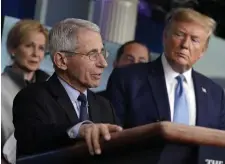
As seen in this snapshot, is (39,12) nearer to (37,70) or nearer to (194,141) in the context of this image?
(37,70)

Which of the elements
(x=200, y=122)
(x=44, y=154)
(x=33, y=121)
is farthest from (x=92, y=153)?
(x=200, y=122)

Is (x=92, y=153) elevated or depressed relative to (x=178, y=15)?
depressed

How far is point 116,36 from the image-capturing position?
4.03 metres

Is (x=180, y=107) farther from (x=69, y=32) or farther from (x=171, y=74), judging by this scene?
(x=69, y=32)

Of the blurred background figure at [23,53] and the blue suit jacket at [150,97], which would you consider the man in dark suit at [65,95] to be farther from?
the blurred background figure at [23,53]

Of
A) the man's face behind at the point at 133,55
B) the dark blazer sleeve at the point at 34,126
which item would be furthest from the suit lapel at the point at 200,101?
the man's face behind at the point at 133,55

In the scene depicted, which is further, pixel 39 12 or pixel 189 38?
pixel 39 12

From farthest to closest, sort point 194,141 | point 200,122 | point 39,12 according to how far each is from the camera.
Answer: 1. point 39,12
2. point 200,122
3. point 194,141

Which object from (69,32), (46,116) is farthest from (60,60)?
(46,116)

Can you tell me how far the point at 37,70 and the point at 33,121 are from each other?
1.19 meters

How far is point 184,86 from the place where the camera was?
2.44 m

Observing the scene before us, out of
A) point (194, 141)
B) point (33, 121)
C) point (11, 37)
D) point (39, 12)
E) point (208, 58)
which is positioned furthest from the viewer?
point (208, 58)

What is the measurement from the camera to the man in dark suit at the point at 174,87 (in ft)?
7.68

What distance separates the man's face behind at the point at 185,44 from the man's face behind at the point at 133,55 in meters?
0.92
